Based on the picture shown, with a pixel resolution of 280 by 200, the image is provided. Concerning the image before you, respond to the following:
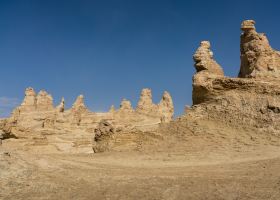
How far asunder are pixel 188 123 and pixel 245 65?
Answer: 577cm

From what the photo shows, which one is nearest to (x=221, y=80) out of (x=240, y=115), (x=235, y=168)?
(x=240, y=115)

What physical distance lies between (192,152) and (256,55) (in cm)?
802

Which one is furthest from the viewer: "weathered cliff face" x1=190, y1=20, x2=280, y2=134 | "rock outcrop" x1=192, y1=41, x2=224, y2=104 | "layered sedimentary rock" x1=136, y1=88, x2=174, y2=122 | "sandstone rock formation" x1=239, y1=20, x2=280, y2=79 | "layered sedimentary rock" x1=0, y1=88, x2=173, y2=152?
"layered sedimentary rock" x1=136, y1=88, x2=174, y2=122

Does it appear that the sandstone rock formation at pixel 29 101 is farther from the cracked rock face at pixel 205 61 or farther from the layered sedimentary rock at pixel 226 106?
the layered sedimentary rock at pixel 226 106

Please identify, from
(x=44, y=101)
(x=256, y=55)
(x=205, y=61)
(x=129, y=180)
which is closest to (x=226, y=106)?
(x=205, y=61)

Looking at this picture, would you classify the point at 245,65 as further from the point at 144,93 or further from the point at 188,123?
the point at 144,93

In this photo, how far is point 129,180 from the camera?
10812 mm

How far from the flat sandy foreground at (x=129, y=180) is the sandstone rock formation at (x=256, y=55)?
8.72 metres

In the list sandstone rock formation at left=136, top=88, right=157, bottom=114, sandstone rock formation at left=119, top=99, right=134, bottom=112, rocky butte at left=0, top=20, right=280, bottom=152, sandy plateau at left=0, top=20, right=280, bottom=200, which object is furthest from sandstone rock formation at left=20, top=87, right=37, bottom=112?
rocky butte at left=0, top=20, right=280, bottom=152

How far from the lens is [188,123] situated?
63.4ft

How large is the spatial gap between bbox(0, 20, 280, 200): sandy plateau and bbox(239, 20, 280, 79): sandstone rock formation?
0.05 metres

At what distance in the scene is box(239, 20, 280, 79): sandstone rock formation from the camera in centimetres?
2073

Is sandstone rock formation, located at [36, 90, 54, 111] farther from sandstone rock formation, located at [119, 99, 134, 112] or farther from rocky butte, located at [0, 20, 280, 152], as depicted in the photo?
rocky butte, located at [0, 20, 280, 152]

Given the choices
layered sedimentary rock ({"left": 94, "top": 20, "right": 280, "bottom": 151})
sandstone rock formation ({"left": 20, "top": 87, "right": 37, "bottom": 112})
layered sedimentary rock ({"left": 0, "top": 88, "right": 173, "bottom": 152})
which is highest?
sandstone rock formation ({"left": 20, "top": 87, "right": 37, "bottom": 112})
